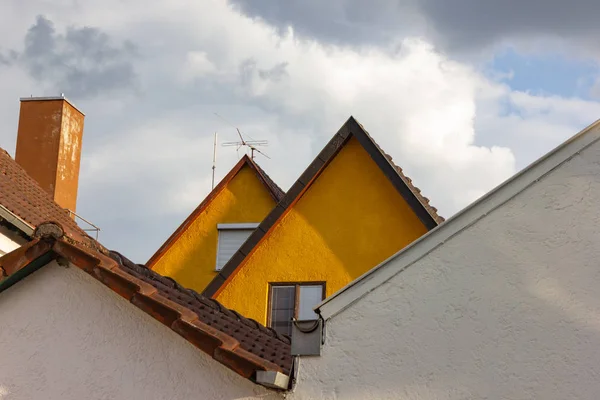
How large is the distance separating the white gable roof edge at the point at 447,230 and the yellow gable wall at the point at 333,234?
889cm

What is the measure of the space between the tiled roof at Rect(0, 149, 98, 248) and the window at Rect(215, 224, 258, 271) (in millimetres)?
5314

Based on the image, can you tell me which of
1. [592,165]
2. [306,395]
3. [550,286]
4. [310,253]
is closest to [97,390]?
[306,395]

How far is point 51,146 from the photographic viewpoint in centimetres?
2267

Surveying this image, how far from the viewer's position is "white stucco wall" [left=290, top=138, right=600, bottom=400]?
9711mm

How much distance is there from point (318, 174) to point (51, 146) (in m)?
6.14

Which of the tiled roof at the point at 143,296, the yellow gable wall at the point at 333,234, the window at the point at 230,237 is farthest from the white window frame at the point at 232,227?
the tiled roof at the point at 143,296

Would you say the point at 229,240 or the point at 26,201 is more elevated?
the point at 229,240

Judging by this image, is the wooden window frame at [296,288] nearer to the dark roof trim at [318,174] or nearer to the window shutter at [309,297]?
the window shutter at [309,297]

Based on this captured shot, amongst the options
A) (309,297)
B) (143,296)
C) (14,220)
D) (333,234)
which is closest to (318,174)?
(333,234)

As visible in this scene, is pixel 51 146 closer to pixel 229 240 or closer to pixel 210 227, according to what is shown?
pixel 210 227

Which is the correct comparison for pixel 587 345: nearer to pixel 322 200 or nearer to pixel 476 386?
pixel 476 386

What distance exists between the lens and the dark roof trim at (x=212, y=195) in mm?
24547

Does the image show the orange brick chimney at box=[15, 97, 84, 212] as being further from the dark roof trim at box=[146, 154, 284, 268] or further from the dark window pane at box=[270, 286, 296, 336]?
the dark window pane at box=[270, 286, 296, 336]

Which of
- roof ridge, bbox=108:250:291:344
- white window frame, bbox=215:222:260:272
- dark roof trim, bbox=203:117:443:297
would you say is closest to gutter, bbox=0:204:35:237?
roof ridge, bbox=108:250:291:344
